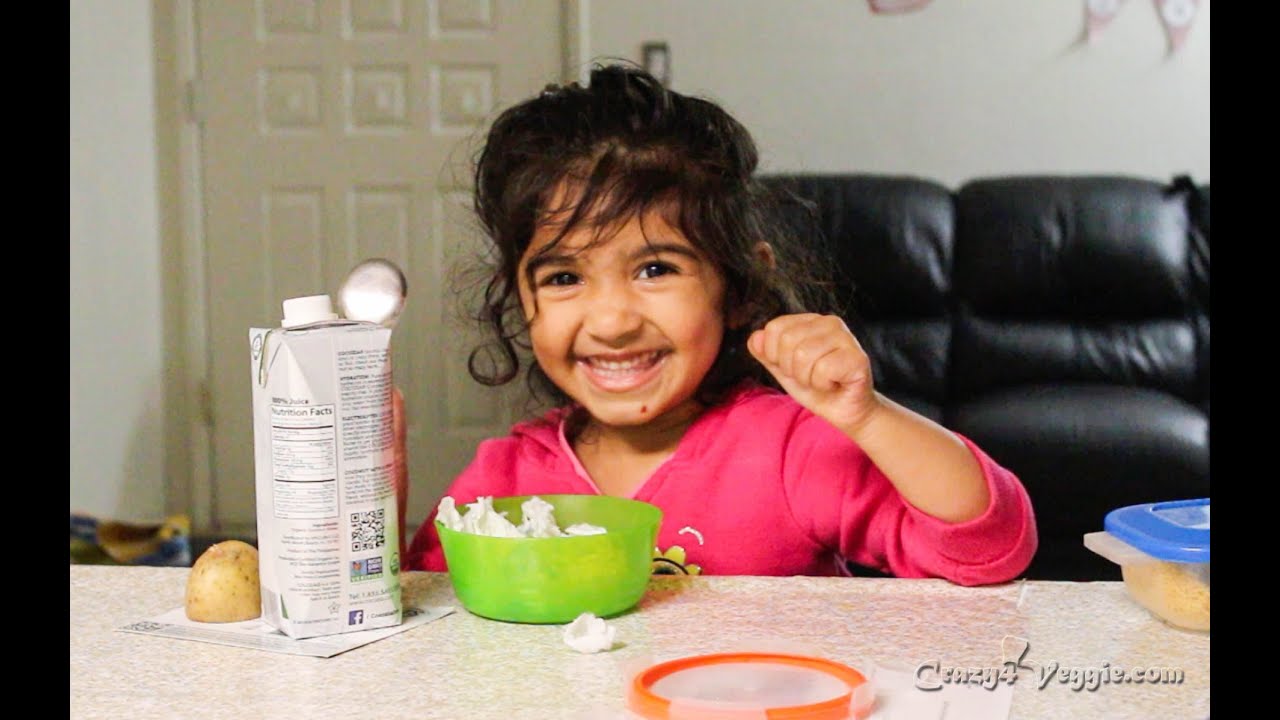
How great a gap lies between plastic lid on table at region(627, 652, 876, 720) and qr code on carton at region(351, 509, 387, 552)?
0.73ft

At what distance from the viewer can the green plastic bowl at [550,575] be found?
88 centimetres

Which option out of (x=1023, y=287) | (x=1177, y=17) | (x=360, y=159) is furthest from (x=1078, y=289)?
(x=360, y=159)

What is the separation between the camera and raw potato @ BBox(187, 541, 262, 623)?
90cm

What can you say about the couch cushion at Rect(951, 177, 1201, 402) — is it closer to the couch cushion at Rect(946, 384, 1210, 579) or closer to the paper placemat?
the couch cushion at Rect(946, 384, 1210, 579)

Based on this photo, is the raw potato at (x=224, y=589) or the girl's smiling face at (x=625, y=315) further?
the girl's smiling face at (x=625, y=315)

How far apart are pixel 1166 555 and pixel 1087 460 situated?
2032 millimetres

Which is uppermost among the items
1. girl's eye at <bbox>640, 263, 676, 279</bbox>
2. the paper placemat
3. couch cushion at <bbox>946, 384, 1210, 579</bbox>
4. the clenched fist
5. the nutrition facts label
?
girl's eye at <bbox>640, 263, 676, 279</bbox>

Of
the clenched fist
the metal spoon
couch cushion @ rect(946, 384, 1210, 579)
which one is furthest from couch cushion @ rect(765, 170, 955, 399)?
the metal spoon

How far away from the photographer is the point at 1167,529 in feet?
2.85

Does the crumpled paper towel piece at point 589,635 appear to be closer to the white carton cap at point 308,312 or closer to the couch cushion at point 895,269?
the white carton cap at point 308,312

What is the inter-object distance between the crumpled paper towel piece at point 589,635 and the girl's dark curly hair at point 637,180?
1.73ft

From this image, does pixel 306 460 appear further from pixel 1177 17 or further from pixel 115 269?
pixel 1177 17

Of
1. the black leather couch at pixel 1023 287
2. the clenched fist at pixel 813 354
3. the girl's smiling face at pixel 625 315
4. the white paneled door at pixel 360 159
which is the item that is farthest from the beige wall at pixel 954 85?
the clenched fist at pixel 813 354
